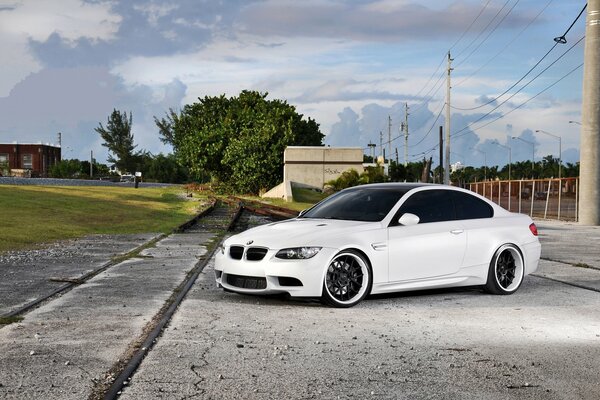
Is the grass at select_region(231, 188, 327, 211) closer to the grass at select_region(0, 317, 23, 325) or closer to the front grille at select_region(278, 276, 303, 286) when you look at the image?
the front grille at select_region(278, 276, 303, 286)

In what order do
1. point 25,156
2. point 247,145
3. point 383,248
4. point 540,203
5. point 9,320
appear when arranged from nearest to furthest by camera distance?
point 9,320 < point 383,248 < point 540,203 < point 247,145 < point 25,156

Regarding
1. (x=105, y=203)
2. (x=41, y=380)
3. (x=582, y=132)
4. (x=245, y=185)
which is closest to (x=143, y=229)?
(x=105, y=203)

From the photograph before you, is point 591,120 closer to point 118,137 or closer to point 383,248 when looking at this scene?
point 383,248

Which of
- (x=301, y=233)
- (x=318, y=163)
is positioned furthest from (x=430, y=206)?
(x=318, y=163)

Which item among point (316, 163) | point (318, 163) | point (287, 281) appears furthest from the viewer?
point (318, 163)

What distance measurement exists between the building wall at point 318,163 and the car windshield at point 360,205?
5222cm

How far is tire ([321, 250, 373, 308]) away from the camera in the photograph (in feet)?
32.9

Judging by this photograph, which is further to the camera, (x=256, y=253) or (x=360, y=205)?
(x=360, y=205)

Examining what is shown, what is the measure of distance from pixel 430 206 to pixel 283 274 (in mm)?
2467

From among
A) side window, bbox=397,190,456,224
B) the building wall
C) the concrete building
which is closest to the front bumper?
side window, bbox=397,190,456,224

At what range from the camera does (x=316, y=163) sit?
213 feet

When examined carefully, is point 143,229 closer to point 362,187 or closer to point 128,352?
point 362,187

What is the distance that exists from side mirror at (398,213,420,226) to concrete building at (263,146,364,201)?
5324 centimetres

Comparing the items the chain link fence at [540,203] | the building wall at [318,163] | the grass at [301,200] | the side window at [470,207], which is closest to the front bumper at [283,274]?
the side window at [470,207]
